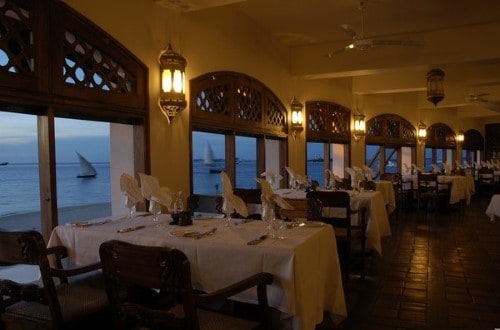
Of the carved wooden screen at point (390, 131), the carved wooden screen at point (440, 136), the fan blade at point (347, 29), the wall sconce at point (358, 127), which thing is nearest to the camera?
the fan blade at point (347, 29)

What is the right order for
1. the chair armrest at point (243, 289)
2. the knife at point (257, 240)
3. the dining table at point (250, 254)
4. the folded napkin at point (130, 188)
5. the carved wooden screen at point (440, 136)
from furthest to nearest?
the carved wooden screen at point (440, 136) → the folded napkin at point (130, 188) → the knife at point (257, 240) → the dining table at point (250, 254) → the chair armrest at point (243, 289)

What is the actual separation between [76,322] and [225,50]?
4134mm

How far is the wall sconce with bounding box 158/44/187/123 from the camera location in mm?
4141

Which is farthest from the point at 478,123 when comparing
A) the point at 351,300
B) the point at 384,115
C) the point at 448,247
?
the point at 351,300

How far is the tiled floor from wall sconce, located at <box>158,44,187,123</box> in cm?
252

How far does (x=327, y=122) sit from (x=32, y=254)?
739 centimetres

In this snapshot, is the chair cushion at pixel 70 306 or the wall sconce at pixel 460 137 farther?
the wall sconce at pixel 460 137

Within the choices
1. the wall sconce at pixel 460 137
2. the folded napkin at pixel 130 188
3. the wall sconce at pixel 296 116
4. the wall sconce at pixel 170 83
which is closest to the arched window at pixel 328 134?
the wall sconce at pixel 296 116

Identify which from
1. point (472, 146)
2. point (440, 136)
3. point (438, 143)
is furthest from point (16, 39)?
point (472, 146)

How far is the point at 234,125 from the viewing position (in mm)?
5578

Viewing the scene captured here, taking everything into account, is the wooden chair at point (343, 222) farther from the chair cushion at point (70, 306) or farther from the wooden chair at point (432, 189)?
the wooden chair at point (432, 189)

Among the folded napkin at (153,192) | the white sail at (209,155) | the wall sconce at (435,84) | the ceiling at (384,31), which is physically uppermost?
the ceiling at (384,31)

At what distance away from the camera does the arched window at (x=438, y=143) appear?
1335 centimetres

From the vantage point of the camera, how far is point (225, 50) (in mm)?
5445
